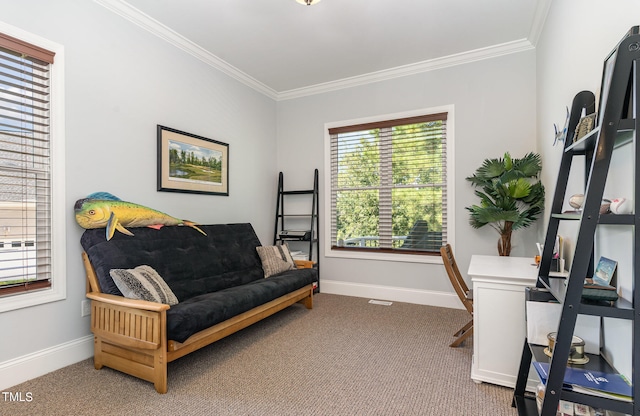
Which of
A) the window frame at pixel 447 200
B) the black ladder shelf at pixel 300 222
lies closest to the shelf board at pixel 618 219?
the window frame at pixel 447 200

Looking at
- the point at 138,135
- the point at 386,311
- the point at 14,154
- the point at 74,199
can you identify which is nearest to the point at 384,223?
the point at 386,311

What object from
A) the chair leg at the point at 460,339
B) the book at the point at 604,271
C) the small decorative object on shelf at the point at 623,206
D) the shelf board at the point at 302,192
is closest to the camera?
the small decorative object on shelf at the point at 623,206

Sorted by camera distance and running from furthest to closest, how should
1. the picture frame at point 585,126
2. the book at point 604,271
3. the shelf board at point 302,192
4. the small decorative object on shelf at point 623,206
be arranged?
the shelf board at point 302,192 < the picture frame at point 585,126 < the book at point 604,271 < the small decorative object on shelf at point 623,206

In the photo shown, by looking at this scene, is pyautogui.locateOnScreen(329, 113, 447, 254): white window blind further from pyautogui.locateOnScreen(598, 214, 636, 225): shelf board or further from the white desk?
pyautogui.locateOnScreen(598, 214, 636, 225): shelf board

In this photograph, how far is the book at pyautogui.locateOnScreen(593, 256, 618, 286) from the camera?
4.55 ft

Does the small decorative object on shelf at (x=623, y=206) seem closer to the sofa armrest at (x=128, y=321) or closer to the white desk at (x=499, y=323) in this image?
the white desk at (x=499, y=323)

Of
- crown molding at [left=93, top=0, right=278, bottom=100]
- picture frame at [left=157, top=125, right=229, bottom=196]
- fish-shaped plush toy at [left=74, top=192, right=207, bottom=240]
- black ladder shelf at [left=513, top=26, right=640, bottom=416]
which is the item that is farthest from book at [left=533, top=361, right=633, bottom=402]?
crown molding at [left=93, top=0, right=278, bottom=100]

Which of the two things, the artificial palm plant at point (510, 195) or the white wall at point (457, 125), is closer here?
the artificial palm plant at point (510, 195)

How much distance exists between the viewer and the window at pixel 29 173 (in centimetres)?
217

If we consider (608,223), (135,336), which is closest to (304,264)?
(135,336)

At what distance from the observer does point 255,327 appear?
3195 millimetres

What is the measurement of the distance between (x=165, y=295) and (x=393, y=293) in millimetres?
2713

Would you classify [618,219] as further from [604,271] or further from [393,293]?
[393,293]

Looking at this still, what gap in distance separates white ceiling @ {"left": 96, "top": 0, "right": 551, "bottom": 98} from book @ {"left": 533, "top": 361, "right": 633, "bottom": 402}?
282cm
